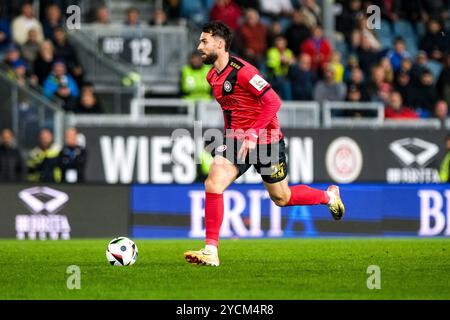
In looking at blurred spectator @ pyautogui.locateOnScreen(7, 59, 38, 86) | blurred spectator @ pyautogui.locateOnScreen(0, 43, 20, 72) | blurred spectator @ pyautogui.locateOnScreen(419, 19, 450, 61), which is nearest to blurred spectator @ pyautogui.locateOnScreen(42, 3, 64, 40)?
blurred spectator @ pyautogui.locateOnScreen(0, 43, 20, 72)

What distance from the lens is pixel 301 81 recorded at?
22.6m

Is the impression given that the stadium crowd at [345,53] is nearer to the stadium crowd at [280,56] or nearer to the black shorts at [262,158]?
the stadium crowd at [280,56]

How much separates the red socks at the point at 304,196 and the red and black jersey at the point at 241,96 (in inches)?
A: 33.5

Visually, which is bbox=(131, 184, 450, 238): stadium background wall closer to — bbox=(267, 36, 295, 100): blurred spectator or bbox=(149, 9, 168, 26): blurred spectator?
bbox=(267, 36, 295, 100): blurred spectator

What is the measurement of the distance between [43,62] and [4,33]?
113cm

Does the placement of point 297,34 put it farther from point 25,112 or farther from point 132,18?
point 25,112

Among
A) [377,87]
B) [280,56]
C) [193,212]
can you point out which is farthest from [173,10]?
[193,212]

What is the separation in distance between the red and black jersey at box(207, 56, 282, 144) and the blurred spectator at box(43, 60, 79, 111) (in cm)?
884

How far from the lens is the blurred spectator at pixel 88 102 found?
21047 mm

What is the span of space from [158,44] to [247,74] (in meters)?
10.5

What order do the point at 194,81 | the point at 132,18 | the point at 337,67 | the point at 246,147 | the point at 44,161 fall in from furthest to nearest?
the point at 337,67
the point at 132,18
the point at 194,81
the point at 44,161
the point at 246,147

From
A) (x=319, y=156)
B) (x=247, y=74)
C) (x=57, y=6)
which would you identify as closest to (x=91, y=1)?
(x=57, y=6)

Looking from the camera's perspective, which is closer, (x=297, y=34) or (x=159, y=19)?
(x=159, y=19)
